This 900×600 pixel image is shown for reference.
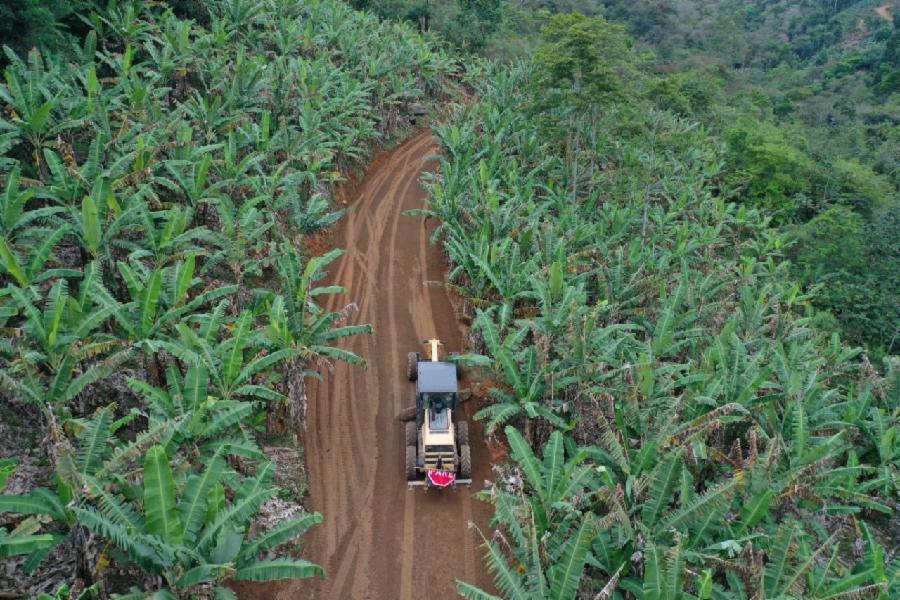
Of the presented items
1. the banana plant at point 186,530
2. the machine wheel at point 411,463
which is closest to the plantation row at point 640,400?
the machine wheel at point 411,463

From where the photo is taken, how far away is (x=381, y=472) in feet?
47.1

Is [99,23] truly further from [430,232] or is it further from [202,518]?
[202,518]

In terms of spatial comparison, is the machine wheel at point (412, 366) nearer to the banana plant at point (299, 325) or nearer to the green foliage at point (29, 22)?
the banana plant at point (299, 325)

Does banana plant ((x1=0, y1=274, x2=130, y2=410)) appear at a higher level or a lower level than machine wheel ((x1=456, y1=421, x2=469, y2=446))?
higher

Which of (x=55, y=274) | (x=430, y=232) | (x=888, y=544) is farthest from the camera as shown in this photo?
(x=430, y=232)

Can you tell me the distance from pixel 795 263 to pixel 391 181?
20708 mm

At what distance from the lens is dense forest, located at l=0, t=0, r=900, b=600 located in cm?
965

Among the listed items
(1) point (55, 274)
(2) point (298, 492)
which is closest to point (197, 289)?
(1) point (55, 274)

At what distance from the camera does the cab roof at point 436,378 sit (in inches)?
563

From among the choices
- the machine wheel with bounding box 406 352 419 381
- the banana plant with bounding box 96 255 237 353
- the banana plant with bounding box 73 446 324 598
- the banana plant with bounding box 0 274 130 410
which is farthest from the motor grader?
the banana plant with bounding box 0 274 130 410

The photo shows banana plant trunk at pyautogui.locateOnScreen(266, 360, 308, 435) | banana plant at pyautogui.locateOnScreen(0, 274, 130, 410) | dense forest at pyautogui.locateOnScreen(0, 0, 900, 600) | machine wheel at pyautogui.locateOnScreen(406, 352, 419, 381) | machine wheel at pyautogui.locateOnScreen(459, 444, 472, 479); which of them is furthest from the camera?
machine wheel at pyautogui.locateOnScreen(406, 352, 419, 381)

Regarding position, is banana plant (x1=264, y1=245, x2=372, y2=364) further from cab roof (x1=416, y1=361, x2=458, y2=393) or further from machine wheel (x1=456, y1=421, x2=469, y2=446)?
machine wheel (x1=456, y1=421, x2=469, y2=446)

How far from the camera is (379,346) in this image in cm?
1869

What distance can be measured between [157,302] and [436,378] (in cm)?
643
